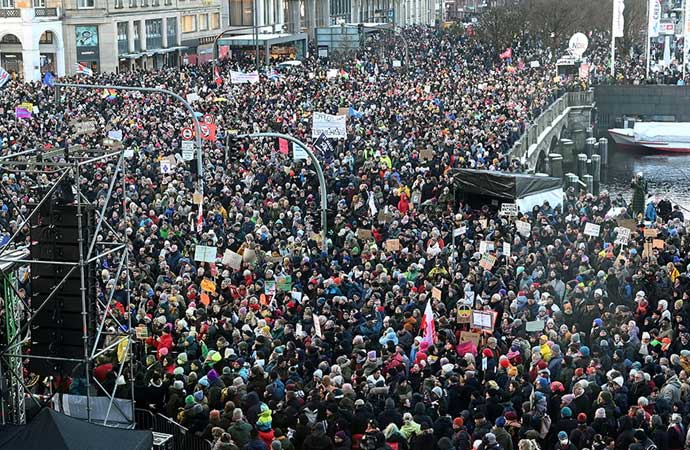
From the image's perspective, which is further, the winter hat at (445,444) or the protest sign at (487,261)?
the protest sign at (487,261)

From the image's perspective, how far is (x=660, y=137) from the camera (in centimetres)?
6569

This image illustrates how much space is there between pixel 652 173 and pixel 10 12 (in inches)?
1350

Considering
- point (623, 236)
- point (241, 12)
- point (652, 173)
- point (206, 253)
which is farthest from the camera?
point (241, 12)

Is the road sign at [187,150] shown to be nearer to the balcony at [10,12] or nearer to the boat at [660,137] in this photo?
the boat at [660,137]

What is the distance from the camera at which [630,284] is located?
73.9 feet

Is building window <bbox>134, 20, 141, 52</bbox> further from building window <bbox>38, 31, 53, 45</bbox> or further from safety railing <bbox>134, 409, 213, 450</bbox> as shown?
safety railing <bbox>134, 409, 213, 450</bbox>

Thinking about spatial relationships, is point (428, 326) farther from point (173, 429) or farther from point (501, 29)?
point (501, 29)

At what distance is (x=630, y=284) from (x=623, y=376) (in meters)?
5.61

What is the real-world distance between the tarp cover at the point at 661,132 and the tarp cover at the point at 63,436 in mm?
54222

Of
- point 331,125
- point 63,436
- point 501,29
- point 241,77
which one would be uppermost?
point 501,29

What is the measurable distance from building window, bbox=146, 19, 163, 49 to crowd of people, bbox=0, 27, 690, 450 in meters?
42.3

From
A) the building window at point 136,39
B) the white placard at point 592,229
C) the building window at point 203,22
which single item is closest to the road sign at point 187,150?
the white placard at point 592,229

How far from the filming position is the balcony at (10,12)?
233 feet

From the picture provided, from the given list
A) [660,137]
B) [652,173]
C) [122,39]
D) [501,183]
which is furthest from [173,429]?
[122,39]
